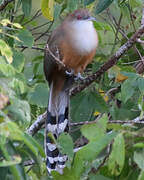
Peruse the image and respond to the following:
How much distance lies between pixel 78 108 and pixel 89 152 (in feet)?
3.86

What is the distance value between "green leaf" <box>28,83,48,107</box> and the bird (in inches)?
6.2

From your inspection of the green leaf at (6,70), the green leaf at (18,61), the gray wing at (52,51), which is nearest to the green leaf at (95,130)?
the green leaf at (6,70)

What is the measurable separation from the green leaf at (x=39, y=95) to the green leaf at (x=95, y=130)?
83 centimetres

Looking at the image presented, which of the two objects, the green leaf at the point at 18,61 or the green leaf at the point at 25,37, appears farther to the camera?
the green leaf at the point at 25,37

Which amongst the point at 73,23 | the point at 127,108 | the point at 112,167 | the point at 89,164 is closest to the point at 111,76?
the point at 127,108

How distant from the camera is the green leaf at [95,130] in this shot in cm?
183

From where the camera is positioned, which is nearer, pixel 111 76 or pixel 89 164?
pixel 89 164

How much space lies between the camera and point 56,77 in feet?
10.7

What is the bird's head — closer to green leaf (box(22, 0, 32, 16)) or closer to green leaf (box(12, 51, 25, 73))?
green leaf (box(22, 0, 32, 16))

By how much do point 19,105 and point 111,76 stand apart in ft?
4.67

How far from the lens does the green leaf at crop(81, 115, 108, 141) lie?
1.83 metres

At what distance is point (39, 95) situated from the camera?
9.33 ft

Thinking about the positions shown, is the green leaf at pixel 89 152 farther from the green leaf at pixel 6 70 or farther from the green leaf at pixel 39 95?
the green leaf at pixel 39 95

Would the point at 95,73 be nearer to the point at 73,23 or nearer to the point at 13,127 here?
the point at 73,23
